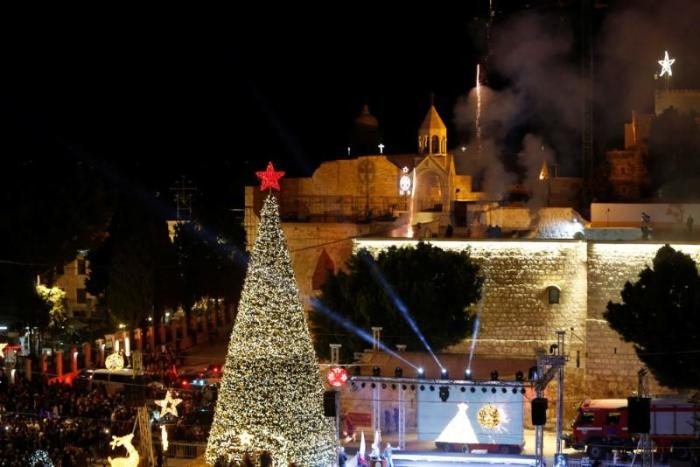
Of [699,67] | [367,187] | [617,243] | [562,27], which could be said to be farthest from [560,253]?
[699,67]

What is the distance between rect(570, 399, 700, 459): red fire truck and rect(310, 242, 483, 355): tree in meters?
4.84

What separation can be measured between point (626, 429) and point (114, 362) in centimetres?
1255

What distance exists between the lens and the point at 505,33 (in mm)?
45500

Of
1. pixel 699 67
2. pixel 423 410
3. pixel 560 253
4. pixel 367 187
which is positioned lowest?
pixel 423 410

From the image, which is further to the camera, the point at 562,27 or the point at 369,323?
the point at 562,27

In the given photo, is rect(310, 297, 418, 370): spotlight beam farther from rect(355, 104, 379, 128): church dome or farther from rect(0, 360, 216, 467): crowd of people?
rect(355, 104, 379, 128): church dome

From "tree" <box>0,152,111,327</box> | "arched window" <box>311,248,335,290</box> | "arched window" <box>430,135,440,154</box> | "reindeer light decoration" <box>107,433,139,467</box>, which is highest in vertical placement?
"arched window" <box>430,135,440,154</box>

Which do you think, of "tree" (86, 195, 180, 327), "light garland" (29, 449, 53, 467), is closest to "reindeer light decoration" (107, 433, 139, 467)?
"light garland" (29, 449, 53, 467)

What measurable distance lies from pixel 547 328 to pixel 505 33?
21.3 meters

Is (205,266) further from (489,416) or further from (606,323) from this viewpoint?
(489,416)

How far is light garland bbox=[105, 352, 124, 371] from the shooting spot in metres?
27.6

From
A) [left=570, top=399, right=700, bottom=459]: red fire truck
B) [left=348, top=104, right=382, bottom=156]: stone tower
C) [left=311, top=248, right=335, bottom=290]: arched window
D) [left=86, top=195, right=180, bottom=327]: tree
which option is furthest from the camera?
[left=348, top=104, right=382, bottom=156]: stone tower

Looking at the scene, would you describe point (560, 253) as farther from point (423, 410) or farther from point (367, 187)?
point (367, 187)

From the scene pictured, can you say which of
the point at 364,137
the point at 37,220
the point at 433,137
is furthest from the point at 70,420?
the point at 364,137
